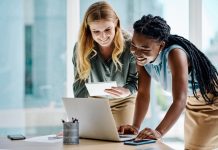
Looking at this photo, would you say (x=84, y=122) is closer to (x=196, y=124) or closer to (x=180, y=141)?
(x=196, y=124)

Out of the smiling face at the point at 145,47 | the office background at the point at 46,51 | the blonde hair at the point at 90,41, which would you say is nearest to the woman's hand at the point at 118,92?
the blonde hair at the point at 90,41

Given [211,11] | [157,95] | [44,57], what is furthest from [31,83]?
[211,11]

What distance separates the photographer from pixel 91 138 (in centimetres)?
220

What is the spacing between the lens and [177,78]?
2113 millimetres

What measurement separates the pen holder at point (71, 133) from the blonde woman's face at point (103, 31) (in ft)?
2.82

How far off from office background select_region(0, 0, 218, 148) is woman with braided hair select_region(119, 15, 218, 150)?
67.4 inches

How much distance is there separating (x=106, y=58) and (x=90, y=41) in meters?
0.15

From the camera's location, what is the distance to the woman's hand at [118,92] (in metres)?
2.72

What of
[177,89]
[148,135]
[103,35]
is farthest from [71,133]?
[103,35]

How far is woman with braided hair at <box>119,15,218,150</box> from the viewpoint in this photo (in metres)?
2.12

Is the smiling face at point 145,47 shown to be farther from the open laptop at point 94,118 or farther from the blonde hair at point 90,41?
the blonde hair at point 90,41

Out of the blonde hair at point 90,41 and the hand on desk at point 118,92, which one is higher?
the blonde hair at point 90,41

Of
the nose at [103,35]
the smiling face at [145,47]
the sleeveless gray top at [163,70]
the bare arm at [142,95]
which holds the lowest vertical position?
the bare arm at [142,95]

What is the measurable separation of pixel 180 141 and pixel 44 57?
152cm
